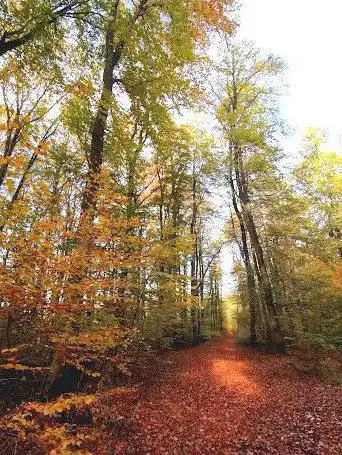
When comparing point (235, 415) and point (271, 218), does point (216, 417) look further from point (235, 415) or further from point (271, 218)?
point (271, 218)

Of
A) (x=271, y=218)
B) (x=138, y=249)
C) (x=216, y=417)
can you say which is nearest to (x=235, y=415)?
(x=216, y=417)

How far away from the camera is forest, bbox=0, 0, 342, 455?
4.68m

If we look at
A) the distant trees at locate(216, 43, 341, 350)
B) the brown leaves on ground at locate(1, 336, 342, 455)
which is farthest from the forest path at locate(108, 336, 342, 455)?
the distant trees at locate(216, 43, 341, 350)

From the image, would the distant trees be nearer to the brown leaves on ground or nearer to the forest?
the forest

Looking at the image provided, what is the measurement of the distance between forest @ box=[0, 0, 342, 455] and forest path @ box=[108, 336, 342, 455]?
2.4 inches

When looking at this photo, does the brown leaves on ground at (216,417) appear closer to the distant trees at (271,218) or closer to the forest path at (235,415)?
the forest path at (235,415)

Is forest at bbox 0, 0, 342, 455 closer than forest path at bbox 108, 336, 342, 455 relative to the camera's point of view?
Yes

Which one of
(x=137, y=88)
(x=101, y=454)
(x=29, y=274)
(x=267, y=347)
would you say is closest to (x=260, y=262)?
(x=267, y=347)

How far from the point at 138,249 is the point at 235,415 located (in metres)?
5.15

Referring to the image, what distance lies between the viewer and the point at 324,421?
21.9 ft

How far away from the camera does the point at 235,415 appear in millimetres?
7402

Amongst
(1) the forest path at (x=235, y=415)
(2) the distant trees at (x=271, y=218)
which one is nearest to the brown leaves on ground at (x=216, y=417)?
(1) the forest path at (x=235, y=415)

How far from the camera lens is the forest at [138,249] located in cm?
468

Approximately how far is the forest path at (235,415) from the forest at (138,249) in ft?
0.20
